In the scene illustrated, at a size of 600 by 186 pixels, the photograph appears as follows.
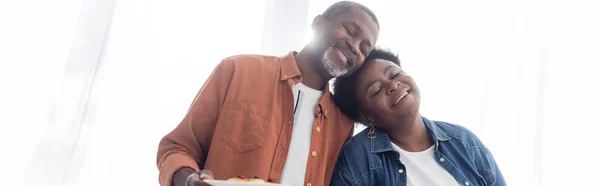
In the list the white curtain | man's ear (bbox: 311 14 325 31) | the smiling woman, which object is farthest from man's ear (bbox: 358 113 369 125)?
the white curtain

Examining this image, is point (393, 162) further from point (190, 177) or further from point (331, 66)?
point (190, 177)

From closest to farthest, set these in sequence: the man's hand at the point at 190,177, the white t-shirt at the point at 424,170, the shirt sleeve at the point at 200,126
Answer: the man's hand at the point at 190,177 → the shirt sleeve at the point at 200,126 → the white t-shirt at the point at 424,170

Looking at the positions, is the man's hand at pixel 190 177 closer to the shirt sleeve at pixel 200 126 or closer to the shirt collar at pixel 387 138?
the shirt sleeve at pixel 200 126

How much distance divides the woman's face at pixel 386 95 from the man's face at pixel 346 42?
0.17 feet

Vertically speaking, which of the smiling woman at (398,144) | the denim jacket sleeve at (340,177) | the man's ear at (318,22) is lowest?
the denim jacket sleeve at (340,177)

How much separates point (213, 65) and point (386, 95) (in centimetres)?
59

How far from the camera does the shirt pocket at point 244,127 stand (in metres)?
1.06

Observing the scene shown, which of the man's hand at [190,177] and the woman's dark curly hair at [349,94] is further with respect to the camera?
the woman's dark curly hair at [349,94]

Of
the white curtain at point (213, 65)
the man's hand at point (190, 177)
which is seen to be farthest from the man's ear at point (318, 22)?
the man's hand at point (190, 177)

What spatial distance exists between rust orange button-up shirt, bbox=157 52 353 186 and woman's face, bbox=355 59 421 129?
3.9 inches

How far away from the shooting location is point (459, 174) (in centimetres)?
112

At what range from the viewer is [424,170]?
113cm

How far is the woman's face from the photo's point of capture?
1.14m

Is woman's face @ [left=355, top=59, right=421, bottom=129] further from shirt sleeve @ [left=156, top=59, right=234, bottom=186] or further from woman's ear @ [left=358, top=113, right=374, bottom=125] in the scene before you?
shirt sleeve @ [left=156, top=59, right=234, bottom=186]
